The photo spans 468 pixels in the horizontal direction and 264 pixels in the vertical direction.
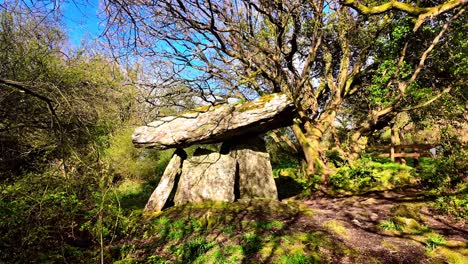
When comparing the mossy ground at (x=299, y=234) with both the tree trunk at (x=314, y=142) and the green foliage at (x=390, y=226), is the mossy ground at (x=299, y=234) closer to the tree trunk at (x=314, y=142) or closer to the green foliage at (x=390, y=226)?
the green foliage at (x=390, y=226)

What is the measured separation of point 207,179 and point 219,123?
1.63 m

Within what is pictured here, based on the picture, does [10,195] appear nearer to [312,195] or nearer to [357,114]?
[312,195]

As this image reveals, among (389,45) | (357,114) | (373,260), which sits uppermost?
(389,45)

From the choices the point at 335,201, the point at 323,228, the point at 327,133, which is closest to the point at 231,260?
the point at 323,228

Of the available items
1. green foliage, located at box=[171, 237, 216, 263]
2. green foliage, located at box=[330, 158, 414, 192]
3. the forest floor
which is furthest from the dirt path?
green foliage, located at box=[171, 237, 216, 263]

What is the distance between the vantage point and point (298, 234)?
5609 millimetres

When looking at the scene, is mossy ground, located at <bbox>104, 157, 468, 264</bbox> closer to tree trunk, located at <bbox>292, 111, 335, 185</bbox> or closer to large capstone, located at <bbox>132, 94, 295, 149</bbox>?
large capstone, located at <bbox>132, 94, 295, 149</bbox>

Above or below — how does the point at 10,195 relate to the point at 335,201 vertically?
above

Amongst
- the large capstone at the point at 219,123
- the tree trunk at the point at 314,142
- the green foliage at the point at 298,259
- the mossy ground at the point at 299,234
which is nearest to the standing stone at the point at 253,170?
the large capstone at the point at 219,123

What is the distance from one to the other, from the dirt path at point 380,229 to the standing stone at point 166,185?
3.87m

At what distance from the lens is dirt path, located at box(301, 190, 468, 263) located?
466 cm

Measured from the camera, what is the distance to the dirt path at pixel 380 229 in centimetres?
466

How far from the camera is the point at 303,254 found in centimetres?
481

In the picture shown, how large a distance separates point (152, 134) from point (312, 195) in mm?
5392
